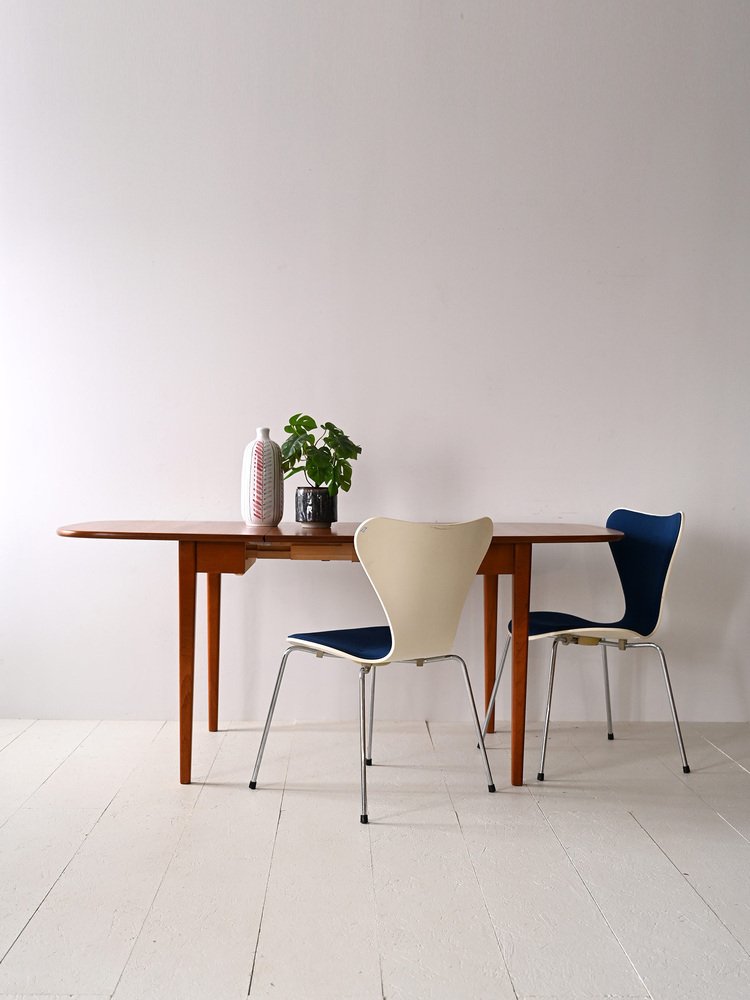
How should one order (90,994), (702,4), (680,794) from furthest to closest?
(702,4)
(680,794)
(90,994)

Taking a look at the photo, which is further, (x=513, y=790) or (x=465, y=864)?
(x=513, y=790)

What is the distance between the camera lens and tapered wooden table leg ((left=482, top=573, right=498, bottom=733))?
2.92 m

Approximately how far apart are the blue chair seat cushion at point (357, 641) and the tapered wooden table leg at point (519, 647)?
0.37 m

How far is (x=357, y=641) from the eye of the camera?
2.40m

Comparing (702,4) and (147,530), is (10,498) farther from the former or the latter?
(702,4)

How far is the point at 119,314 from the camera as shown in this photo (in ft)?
10.0

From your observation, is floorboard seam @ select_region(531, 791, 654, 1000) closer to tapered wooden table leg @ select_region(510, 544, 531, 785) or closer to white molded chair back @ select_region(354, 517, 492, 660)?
tapered wooden table leg @ select_region(510, 544, 531, 785)

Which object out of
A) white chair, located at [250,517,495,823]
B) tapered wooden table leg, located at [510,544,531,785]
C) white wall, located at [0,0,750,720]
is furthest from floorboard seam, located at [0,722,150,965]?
tapered wooden table leg, located at [510,544,531,785]

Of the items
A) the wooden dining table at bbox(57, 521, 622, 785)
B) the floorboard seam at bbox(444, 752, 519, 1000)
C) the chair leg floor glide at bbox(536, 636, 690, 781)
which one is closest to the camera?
the floorboard seam at bbox(444, 752, 519, 1000)

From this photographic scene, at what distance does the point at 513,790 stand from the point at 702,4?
8.92ft

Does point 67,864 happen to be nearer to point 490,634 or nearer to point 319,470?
point 319,470

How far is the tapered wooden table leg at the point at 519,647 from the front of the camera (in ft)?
8.02

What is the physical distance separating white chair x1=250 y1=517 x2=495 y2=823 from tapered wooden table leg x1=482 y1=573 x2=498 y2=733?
587 mm

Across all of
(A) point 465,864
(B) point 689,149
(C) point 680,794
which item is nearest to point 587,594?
(C) point 680,794
